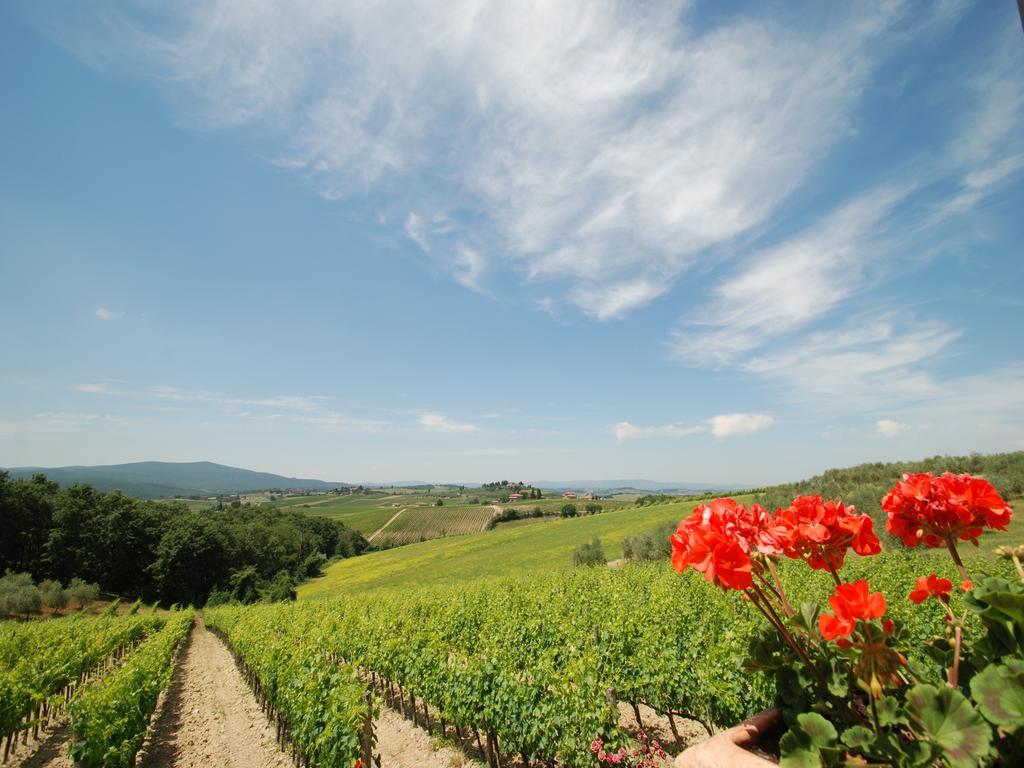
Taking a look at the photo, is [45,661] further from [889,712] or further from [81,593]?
[81,593]

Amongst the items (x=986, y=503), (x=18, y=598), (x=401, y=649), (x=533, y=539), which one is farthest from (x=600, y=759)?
(x=18, y=598)

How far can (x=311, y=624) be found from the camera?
20.4 m

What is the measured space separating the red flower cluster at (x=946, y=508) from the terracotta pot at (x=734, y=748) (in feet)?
2.93

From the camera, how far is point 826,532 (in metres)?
1.69

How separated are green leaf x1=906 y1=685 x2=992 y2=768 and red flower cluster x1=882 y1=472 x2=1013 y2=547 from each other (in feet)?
2.14

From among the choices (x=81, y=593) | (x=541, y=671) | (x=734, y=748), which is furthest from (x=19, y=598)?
(x=734, y=748)

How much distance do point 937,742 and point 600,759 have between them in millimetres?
6643

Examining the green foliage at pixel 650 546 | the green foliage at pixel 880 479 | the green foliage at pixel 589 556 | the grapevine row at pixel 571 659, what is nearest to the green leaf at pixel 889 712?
the grapevine row at pixel 571 659

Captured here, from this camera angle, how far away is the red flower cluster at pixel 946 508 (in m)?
1.71

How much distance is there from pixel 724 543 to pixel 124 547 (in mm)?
70100

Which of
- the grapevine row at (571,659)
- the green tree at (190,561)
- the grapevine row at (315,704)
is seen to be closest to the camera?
the grapevine row at (571,659)

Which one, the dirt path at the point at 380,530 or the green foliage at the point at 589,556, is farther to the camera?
the dirt path at the point at 380,530

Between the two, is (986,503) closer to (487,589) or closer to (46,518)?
(487,589)

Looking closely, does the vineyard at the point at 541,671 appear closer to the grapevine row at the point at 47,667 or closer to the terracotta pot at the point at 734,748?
the terracotta pot at the point at 734,748
